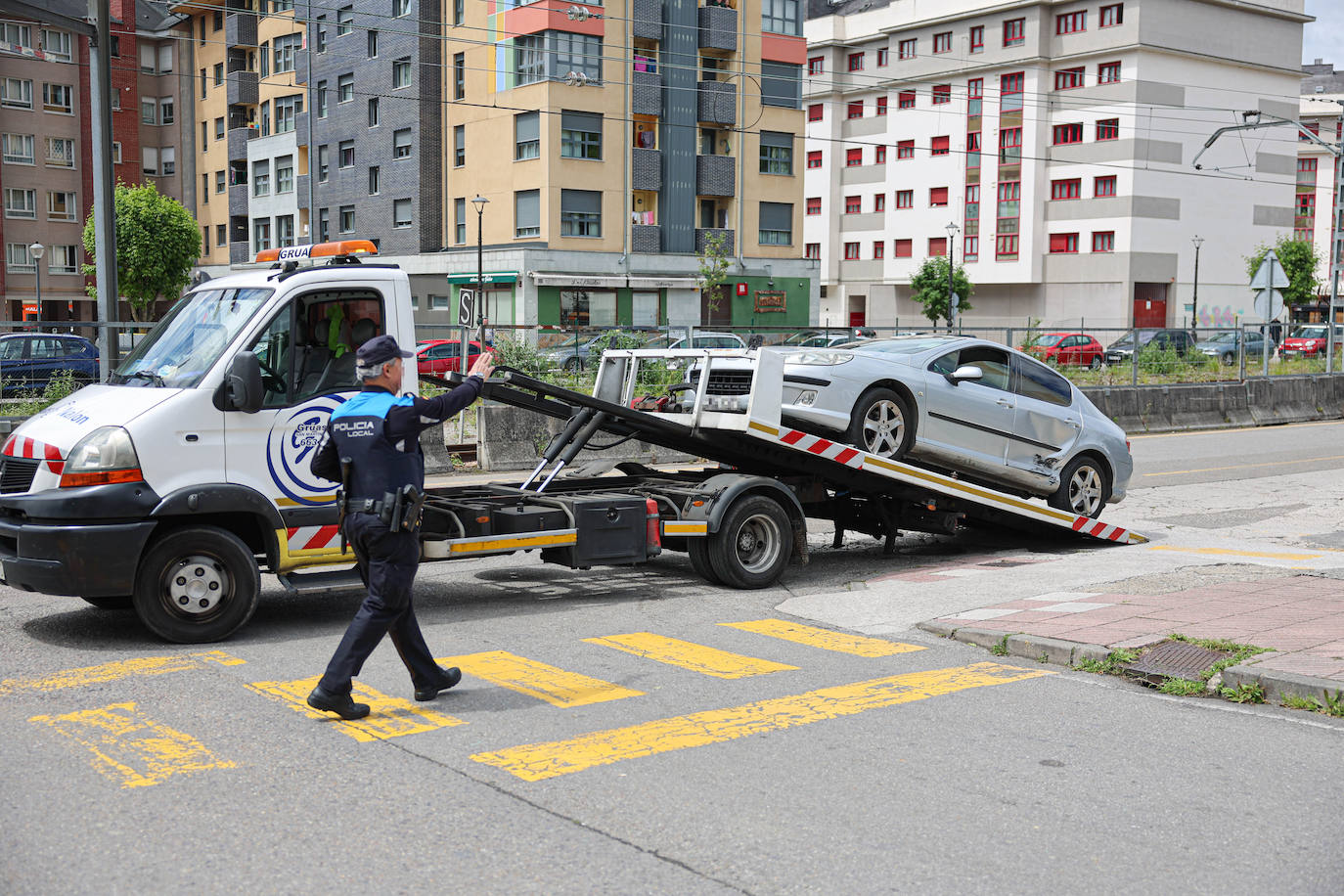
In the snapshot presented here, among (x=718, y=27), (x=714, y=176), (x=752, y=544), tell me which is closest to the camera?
(x=752, y=544)

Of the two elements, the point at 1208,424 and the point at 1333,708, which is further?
the point at 1208,424

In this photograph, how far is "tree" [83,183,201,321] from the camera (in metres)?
66.6

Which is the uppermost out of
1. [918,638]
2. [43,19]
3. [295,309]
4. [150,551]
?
[43,19]

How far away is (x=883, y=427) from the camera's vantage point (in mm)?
11812

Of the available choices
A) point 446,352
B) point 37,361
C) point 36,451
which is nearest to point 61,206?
point 446,352

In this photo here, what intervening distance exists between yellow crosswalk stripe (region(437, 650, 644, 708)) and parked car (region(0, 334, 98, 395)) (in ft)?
35.9

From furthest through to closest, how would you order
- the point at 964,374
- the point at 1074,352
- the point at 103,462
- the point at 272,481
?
the point at 1074,352, the point at 964,374, the point at 272,481, the point at 103,462

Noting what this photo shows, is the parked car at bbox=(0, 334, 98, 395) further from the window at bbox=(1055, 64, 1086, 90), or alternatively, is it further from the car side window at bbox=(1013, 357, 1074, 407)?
the window at bbox=(1055, 64, 1086, 90)

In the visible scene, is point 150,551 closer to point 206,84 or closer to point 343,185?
point 343,185

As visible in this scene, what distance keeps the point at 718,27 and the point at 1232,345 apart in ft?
113

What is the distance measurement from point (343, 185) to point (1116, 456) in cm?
5720

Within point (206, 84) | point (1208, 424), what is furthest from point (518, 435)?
point (206, 84)

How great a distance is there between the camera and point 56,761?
19.4 feet

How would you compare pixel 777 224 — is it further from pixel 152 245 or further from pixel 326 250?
pixel 326 250
